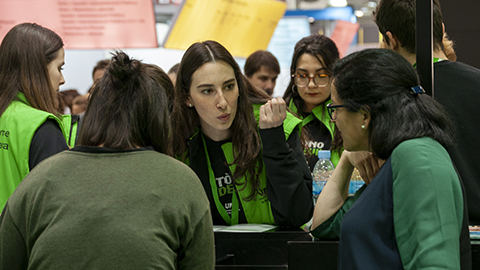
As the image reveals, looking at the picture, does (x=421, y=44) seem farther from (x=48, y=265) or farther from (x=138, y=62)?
(x=48, y=265)

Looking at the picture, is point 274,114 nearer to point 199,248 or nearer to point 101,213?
point 199,248

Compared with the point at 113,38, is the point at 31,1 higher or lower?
higher

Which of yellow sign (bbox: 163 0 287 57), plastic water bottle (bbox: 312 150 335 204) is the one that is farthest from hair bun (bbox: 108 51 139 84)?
yellow sign (bbox: 163 0 287 57)

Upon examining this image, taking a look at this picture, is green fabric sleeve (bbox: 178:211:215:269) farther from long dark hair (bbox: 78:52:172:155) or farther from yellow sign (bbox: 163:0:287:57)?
yellow sign (bbox: 163:0:287:57)

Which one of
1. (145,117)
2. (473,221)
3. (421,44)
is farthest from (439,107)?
(145,117)

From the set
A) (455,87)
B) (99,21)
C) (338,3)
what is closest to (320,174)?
(455,87)

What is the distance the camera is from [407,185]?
4.46ft

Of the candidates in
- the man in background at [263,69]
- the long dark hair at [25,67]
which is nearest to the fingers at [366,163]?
the long dark hair at [25,67]

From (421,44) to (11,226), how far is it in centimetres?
150

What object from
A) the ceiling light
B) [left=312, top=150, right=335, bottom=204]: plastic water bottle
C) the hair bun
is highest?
the hair bun

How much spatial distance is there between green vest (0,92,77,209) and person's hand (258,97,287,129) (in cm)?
99

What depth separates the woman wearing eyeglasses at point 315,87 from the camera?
11.0 ft

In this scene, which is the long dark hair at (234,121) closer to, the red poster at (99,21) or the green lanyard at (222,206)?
the green lanyard at (222,206)

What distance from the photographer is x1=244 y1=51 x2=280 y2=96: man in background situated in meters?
4.60
